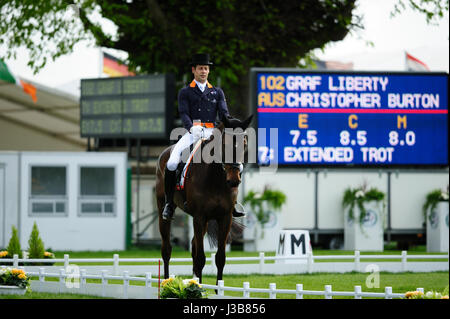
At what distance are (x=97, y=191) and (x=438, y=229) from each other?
30.8ft

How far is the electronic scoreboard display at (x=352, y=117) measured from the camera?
2139 centimetres

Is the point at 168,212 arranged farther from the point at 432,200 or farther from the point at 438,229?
the point at 432,200

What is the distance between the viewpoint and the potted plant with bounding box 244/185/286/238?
22656mm

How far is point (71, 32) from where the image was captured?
30.1 metres

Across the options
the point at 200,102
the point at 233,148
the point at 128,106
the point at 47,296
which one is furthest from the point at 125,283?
the point at 128,106

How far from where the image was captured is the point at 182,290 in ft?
31.3

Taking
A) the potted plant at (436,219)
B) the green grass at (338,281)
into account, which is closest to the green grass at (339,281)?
the green grass at (338,281)

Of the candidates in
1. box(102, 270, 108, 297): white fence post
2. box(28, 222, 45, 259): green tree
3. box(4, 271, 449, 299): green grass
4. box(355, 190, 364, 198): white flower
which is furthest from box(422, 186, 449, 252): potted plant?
box(102, 270, 108, 297): white fence post

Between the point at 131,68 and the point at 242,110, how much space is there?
19.7 feet

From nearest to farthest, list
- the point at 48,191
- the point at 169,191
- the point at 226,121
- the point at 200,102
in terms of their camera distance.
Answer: the point at 226,121 → the point at 200,102 → the point at 169,191 → the point at 48,191

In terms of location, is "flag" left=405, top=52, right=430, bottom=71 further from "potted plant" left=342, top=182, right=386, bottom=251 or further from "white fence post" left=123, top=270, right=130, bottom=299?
"white fence post" left=123, top=270, right=130, bottom=299

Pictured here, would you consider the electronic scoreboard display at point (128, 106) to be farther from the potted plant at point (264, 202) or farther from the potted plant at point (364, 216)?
the potted plant at point (364, 216)
